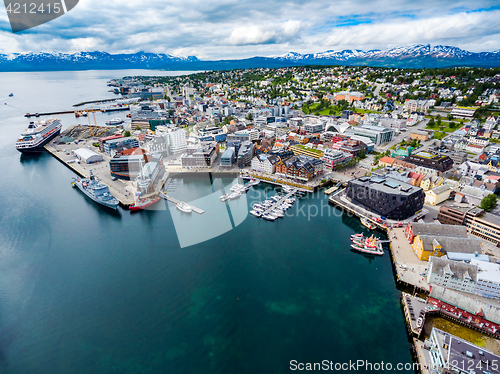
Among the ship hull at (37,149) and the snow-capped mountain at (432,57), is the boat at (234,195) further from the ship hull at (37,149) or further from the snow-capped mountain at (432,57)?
the snow-capped mountain at (432,57)

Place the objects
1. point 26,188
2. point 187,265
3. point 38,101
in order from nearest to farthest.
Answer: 1. point 187,265
2. point 26,188
3. point 38,101

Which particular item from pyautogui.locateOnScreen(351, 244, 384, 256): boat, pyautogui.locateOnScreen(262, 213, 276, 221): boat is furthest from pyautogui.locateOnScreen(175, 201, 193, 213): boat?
pyautogui.locateOnScreen(351, 244, 384, 256): boat

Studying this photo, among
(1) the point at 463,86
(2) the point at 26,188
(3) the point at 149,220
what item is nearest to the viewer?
(3) the point at 149,220

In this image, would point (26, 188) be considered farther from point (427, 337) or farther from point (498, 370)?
point (498, 370)

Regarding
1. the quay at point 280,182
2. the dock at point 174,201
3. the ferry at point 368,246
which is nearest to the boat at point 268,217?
the dock at point 174,201

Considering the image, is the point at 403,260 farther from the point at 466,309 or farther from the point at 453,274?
the point at 466,309

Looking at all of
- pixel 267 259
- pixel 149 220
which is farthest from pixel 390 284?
pixel 149 220

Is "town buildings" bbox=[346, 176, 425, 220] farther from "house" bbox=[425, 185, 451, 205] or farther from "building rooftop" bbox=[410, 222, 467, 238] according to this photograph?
"building rooftop" bbox=[410, 222, 467, 238]

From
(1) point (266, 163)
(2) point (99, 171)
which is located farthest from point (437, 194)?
(2) point (99, 171)
